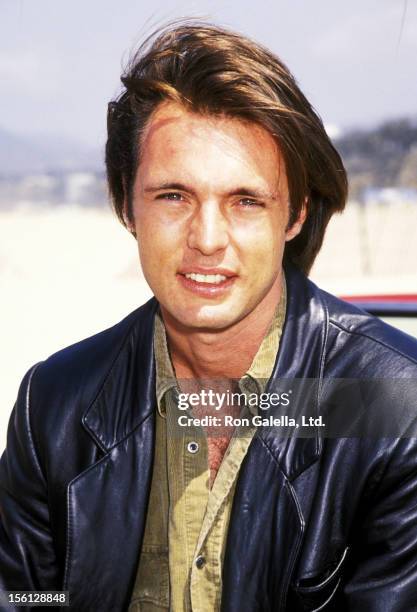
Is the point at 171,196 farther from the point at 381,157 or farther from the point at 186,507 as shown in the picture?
the point at 381,157

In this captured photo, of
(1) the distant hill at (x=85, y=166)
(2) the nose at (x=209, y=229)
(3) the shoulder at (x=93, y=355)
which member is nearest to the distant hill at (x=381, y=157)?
(1) the distant hill at (x=85, y=166)

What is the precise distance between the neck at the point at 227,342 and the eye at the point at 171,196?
307 millimetres

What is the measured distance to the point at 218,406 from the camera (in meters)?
2.02

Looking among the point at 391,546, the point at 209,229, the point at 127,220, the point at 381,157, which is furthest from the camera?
the point at 381,157

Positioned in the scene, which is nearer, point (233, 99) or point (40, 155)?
point (233, 99)

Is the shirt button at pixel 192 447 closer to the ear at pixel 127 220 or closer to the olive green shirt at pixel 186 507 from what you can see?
the olive green shirt at pixel 186 507

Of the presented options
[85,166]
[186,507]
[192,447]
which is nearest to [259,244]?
[192,447]

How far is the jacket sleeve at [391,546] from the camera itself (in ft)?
5.50

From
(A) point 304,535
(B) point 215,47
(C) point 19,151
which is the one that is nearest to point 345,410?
(A) point 304,535

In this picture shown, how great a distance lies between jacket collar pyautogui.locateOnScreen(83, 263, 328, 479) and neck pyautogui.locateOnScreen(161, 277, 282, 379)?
6cm

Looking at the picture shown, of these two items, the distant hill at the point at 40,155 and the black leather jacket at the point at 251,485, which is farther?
the distant hill at the point at 40,155

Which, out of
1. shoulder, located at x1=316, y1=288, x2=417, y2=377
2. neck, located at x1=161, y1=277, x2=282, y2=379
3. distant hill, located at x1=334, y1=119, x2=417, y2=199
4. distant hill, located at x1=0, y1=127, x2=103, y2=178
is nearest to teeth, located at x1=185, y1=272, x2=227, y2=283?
neck, located at x1=161, y1=277, x2=282, y2=379

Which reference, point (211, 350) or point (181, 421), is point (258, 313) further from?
point (181, 421)

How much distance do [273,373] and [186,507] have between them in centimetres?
35
